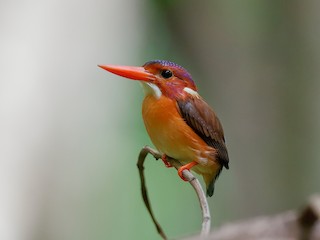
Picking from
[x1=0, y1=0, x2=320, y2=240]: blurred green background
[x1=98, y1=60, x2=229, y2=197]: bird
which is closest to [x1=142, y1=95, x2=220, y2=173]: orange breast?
[x1=98, y1=60, x2=229, y2=197]: bird

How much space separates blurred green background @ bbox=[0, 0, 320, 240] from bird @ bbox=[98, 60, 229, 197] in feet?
5.38

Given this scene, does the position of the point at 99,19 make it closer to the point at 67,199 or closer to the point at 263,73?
the point at 67,199

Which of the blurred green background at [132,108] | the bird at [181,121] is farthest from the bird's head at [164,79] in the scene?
the blurred green background at [132,108]

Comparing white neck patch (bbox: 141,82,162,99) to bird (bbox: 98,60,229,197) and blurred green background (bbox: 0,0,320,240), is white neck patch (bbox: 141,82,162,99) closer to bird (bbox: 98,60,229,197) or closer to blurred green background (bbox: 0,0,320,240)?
bird (bbox: 98,60,229,197)

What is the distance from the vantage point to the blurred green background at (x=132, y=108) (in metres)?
2.87

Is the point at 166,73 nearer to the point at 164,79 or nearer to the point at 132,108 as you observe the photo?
the point at 164,79

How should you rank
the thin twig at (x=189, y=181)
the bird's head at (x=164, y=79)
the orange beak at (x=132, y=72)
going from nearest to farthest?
the thin twig at (x=189, y=181), the orange beak at (x=132, y=72), the bird's head at (x=164, y=79)

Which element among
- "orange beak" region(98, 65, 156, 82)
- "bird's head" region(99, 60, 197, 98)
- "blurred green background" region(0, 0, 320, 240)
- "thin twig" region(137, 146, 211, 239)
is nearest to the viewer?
"thin twig" region(137, 146, 211, 239)

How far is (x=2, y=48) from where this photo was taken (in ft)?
9.10

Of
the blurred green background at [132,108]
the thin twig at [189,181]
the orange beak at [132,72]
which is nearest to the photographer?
the thin twig at [189,181]

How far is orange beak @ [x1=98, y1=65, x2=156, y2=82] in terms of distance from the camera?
70 centimetres

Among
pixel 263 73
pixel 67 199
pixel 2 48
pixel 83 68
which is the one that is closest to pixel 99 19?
pixel 83 68

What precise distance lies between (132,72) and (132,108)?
9.20 feet

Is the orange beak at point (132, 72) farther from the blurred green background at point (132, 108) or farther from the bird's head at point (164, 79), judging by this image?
the blurred green background at point (132, 108)
